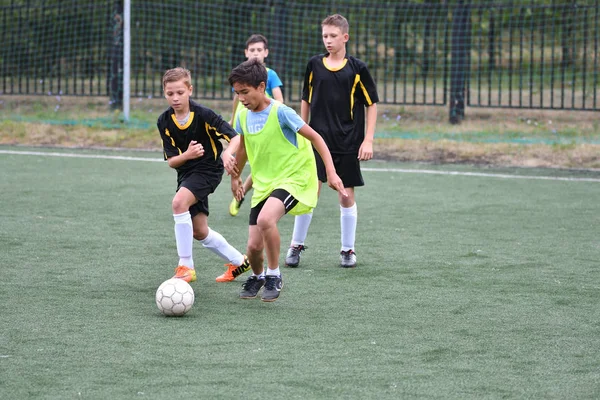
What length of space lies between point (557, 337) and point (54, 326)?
2.52 metres

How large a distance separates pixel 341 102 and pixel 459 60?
8151 millimetres

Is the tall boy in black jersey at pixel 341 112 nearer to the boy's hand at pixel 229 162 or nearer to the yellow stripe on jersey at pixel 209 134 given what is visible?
the yellow stripe on jersey at pixel 209 134

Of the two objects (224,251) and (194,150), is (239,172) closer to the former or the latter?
(194,150)

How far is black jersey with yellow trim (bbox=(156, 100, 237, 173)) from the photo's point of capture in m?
5.88

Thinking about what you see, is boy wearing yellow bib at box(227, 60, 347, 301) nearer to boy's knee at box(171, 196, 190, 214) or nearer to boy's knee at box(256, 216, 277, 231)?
boy's knee at box(256, 216, 277, 231)

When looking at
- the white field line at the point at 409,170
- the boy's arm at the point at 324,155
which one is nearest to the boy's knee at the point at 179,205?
the boy's arm at the point at 324,155

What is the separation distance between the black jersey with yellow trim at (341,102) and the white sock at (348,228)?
1.36 ft

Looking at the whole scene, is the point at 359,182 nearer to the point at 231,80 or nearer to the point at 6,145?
the point at 231,80

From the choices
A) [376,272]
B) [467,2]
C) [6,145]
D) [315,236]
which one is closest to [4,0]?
[6,145]

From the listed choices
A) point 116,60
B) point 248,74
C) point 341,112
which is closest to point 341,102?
point 341,112

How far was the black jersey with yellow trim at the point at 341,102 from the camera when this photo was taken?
6.73 m

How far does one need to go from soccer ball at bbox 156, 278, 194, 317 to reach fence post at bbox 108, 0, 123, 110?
10.2 meters

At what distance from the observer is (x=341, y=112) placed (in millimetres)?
6777

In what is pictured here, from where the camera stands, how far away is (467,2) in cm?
1459
